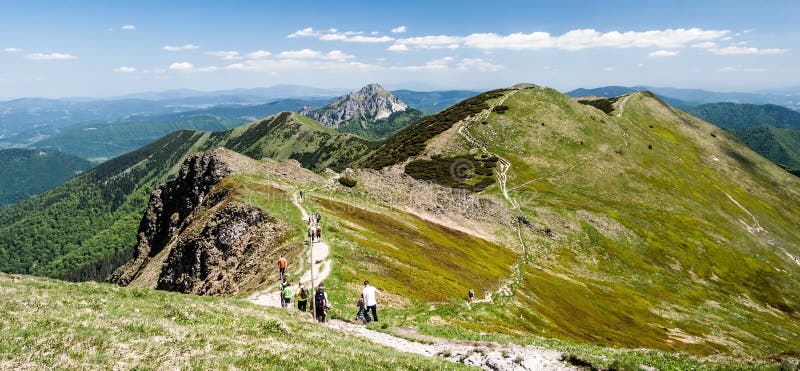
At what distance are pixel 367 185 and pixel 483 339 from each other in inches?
2366

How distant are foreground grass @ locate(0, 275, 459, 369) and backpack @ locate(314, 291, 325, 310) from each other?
5.86 ft

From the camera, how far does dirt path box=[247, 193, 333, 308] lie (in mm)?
34969

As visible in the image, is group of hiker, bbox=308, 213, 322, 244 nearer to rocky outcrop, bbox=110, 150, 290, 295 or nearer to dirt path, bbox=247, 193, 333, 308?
dirt path, bbox=247, 193, 333, 308

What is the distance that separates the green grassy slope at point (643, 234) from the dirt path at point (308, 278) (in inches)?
620

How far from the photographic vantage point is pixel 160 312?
23672 mm

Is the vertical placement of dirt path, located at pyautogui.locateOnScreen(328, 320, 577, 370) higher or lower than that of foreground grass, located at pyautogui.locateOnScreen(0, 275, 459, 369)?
lower

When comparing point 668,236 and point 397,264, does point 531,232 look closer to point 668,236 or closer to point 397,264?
point 668,236

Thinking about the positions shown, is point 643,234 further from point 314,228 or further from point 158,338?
point 158,338

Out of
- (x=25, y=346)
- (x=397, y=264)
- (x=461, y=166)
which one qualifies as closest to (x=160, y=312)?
(x=25, y=346)

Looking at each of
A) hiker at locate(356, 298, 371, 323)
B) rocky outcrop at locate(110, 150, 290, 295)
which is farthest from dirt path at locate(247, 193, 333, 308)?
hiker at locate(356, 298, 371, 323)

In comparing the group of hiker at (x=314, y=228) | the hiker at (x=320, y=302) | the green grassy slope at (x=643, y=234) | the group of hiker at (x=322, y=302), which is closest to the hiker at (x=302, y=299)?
the group of hiker at (x=322, y=302)

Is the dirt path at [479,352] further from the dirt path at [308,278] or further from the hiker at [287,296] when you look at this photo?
the dirt path at [308,278]

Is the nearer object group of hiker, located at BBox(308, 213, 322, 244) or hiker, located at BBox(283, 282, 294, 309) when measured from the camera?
hiker, located at BBox(283, 282, 294, 309)

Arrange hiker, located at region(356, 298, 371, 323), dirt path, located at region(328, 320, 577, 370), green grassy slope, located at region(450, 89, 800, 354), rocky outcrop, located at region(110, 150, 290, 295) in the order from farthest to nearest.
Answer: green grassy slope, located at region(450, 89, 800, 354) < rocky outcrop, located at region(110, 150, 290, 295) < hiker, located at region(356, 298, 371, 323) < dirt path, located at region(328, 320, 577, 370)
